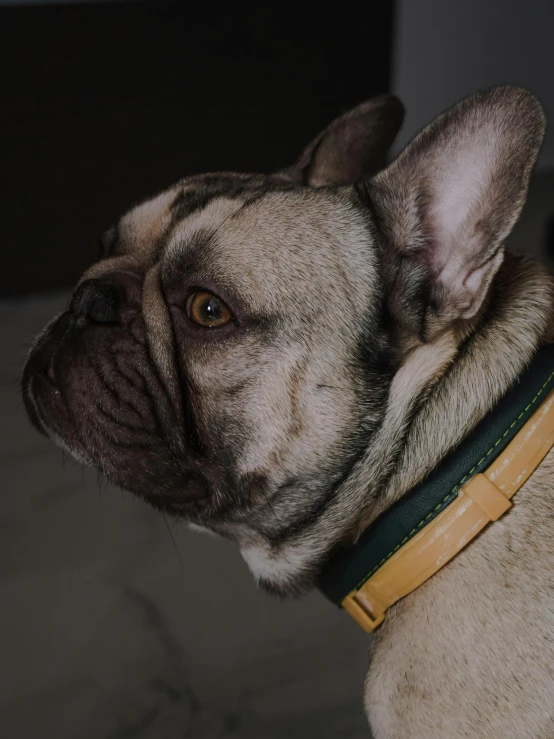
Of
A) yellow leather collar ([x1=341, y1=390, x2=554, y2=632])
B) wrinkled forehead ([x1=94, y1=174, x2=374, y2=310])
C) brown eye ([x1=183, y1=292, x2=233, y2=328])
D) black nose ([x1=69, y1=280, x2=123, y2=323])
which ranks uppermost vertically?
wrinkled forehead ([x1=94, y1=174, x2=374, y2=310])

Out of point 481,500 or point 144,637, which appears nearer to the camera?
point 481,500

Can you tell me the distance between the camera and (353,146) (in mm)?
1959

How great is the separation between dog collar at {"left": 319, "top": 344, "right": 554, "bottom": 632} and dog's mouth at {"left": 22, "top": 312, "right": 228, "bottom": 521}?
0.36 metres

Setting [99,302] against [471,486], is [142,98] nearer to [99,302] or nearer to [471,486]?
[99,302]

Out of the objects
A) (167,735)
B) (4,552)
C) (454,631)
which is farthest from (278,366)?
(4,552)

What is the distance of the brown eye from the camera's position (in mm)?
1500

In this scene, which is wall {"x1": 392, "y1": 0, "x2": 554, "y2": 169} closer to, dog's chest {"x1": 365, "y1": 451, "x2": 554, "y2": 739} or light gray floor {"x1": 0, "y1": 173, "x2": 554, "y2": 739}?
light gray floor {"x1": 0, "y1": 173, "x2": 554, "y2": 739}

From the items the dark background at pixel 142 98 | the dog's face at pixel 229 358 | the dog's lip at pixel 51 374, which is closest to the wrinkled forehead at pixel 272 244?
the dog's face at pixel 229 358

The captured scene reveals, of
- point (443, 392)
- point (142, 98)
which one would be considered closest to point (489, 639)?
point (443, 392)

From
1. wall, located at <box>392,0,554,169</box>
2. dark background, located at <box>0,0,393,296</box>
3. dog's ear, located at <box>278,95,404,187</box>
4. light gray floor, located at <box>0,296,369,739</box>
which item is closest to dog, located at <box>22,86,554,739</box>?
dog's ear, located at <box>278,95,404,187</box>

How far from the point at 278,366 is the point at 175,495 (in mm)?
340

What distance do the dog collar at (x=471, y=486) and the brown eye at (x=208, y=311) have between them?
0.47 m

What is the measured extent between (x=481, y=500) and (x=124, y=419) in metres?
0.67

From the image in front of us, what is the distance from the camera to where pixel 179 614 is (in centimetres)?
247
